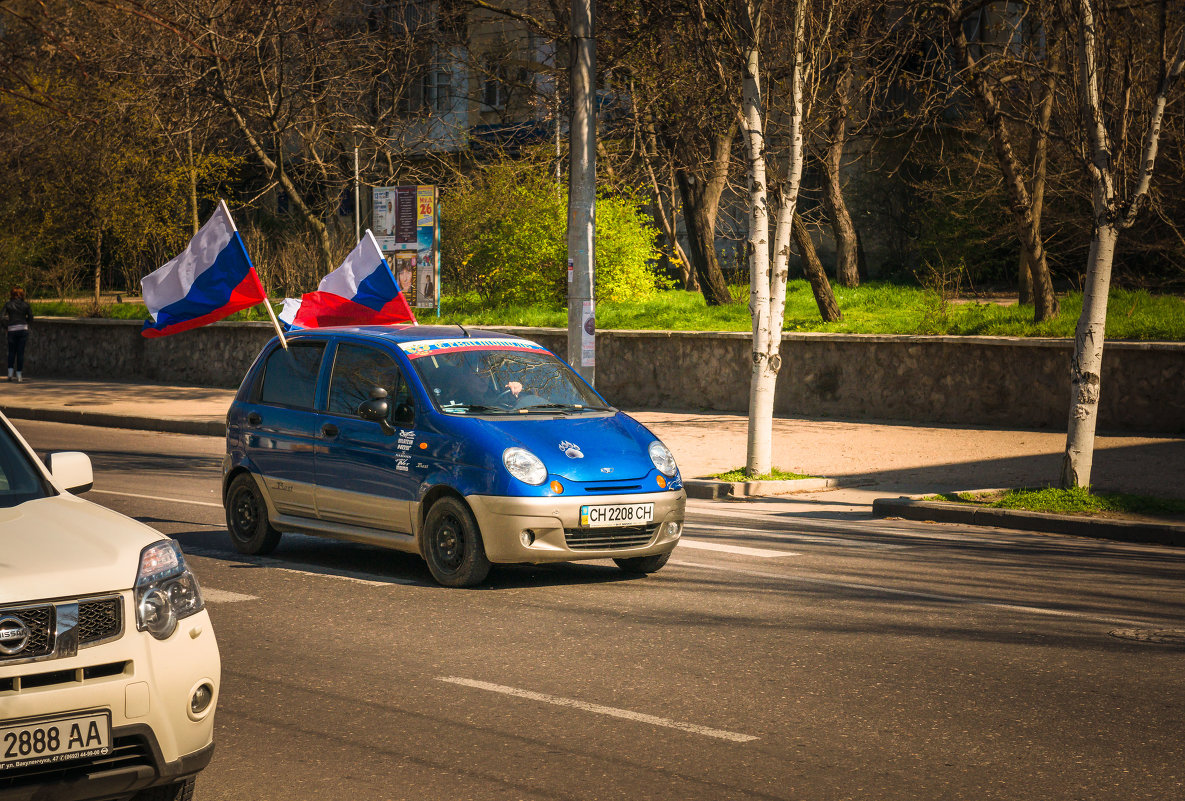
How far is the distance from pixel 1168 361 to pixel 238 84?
19870 mm

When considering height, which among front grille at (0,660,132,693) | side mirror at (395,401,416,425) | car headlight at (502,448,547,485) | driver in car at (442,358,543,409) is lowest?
car headlight at (502,448,547,485)

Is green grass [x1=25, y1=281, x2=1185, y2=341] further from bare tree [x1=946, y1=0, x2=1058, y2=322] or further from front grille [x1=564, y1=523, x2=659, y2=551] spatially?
front grille [x1=564, y1=523, x2=659, y2=551]

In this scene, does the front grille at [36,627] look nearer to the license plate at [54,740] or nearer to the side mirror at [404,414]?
the license plate at [54,740]

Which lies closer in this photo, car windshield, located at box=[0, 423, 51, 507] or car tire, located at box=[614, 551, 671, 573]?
car windshield, located at box=[0, 423, 51, 507]

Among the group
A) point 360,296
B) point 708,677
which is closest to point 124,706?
point 708,677

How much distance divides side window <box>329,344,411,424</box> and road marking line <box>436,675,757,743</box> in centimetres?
318

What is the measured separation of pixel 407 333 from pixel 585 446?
1.94 meters

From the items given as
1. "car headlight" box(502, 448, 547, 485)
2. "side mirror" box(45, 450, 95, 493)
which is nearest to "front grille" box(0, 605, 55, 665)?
"side mirror" box(45, 450, 95, 493)

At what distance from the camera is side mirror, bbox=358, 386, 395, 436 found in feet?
30.0

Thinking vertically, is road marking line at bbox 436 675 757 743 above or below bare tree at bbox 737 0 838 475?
below

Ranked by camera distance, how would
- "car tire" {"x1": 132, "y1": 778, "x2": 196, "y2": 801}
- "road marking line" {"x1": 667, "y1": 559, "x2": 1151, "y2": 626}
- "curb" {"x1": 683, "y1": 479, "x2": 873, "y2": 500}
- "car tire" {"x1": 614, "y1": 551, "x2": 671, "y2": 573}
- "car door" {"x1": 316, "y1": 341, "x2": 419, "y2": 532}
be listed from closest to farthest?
"car tire" {"x1": 132, "y1": 778, "x2": 196, "y2": 801}
"road marking line" {"x1": 667, "y1": 559, "x2": 1151, "y2": 626}
"car door" {"x1": 316, "y1": 341, "x2": 419, "y2": 532}
"car tire" {"x1": 614, "y1": 551, "x2": 671, "y2": 573}
"curb" {"x1": 683, "y1": 479, "x2": 873, "y2": 500}

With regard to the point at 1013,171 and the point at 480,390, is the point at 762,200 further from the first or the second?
the point at 480,390

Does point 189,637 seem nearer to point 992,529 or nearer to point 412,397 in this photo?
point 412,397

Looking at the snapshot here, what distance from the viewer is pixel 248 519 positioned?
A: 406 inches
